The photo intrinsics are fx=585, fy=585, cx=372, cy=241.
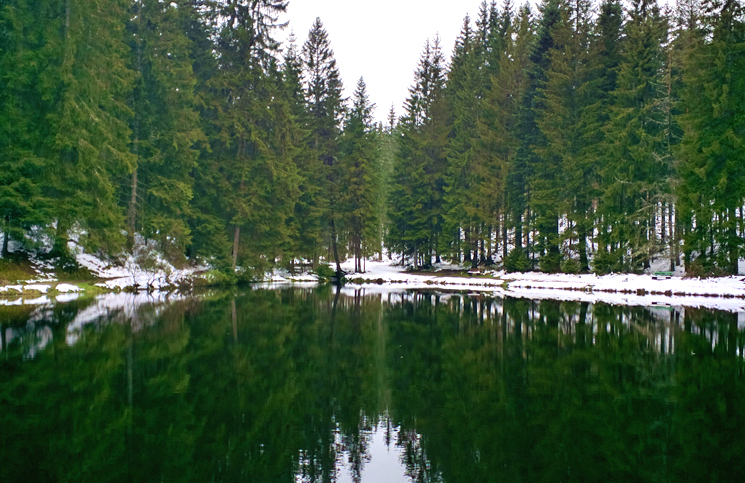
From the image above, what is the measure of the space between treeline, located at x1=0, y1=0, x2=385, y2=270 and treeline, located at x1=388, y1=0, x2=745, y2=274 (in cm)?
699

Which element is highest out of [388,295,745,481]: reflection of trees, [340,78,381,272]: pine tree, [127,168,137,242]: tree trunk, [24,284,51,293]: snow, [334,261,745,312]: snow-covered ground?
[340,78,381,272]: pine tree

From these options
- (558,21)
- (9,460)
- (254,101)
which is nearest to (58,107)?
(254,101)

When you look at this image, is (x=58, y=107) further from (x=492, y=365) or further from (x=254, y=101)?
(x=492, y=365)

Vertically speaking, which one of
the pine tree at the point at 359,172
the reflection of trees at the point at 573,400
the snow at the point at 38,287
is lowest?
the reflection of trees at the point at 573,400

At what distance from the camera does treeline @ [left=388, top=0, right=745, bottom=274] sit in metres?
28.3

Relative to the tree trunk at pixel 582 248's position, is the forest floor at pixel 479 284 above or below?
below

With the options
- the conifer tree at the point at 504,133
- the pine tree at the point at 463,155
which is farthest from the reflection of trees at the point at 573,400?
the pine tree at the point at 463,155

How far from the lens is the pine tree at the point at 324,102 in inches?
1981

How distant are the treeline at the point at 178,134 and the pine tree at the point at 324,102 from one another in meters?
0.11

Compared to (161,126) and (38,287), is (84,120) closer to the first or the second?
(38,287)

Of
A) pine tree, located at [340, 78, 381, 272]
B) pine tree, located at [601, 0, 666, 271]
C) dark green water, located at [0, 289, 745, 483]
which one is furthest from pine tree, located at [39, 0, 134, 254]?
pine tree, located at [601, 0, 666, 271]

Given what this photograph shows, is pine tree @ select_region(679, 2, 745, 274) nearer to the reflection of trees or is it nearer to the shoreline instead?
the shoreline

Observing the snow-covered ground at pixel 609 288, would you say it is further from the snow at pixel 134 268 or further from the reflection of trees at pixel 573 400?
the snow at pixel 134 268

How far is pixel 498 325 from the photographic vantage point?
18750 millimetres
